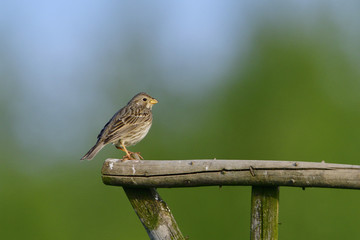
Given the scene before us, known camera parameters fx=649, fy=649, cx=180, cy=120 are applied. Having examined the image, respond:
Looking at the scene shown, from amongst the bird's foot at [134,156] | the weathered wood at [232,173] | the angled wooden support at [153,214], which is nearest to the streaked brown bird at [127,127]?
the bird's foot at [134,156]

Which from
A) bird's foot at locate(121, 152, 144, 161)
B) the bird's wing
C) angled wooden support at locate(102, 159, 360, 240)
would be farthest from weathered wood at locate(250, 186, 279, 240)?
the bird's wing

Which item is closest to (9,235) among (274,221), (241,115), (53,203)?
(53,203)

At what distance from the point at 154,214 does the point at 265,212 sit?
1203 millimetres

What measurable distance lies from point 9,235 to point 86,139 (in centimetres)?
491

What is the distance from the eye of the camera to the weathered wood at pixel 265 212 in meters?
5.23

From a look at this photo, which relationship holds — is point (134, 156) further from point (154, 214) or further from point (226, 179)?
point (226, 179)

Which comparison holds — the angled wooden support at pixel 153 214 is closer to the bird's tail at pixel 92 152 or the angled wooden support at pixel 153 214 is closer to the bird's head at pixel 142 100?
the bird's tail at pixel 92 152

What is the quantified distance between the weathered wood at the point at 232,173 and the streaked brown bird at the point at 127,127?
8.89ft

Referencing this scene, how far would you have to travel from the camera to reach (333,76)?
28297mm

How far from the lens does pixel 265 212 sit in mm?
5242

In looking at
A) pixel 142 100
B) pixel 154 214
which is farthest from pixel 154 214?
pixel 142 100

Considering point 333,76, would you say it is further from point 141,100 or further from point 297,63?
point 141,100

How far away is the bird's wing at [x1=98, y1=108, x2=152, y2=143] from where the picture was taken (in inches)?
348

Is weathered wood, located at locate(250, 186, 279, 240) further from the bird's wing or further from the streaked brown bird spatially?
the bird's wing
